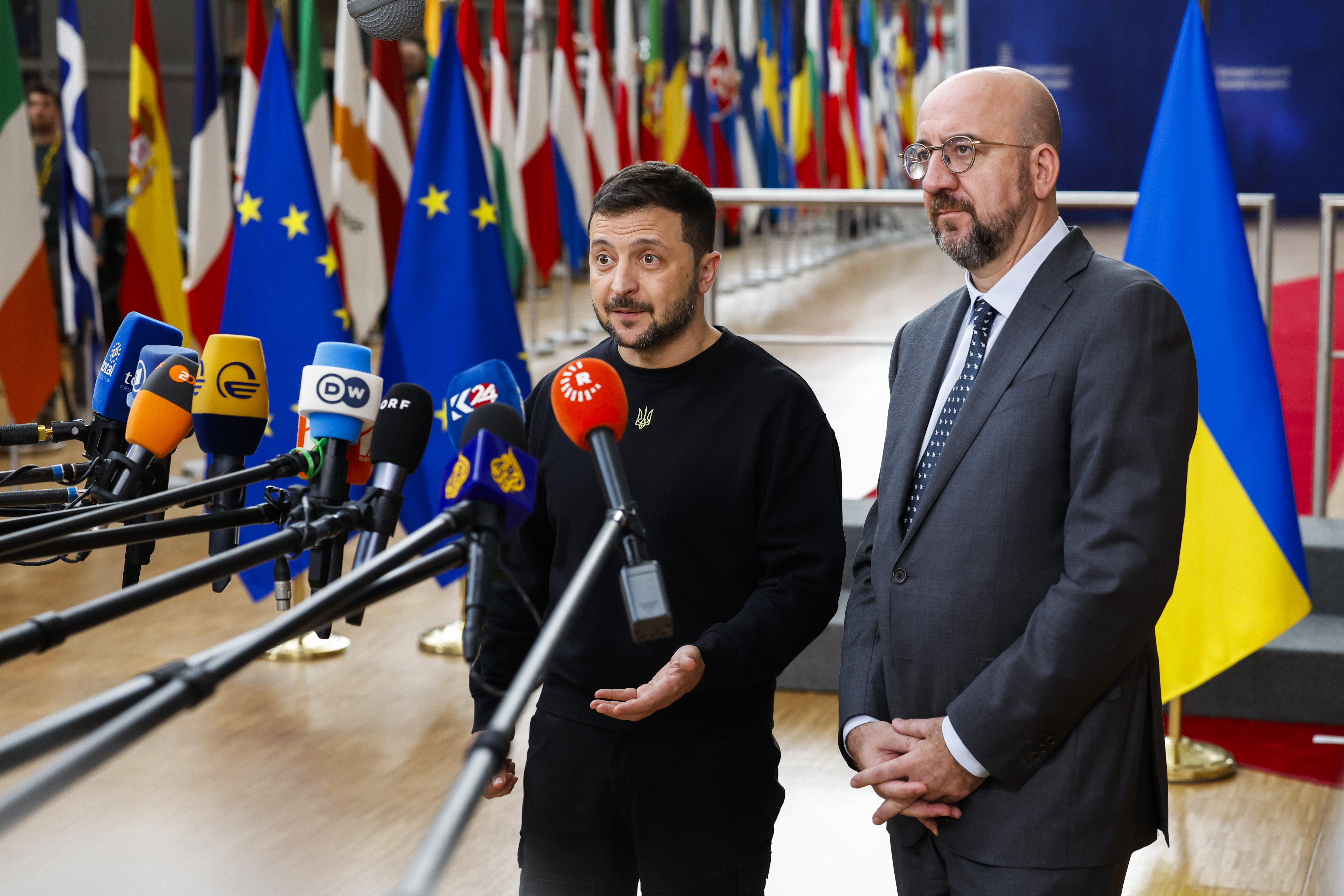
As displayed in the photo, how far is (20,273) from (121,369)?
423cm

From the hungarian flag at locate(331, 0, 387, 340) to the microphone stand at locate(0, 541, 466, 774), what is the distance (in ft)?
16.6

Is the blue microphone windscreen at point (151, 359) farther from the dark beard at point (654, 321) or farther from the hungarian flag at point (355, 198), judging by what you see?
the hungarian flag at point (355, 198)

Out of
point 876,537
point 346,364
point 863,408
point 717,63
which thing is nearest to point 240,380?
point 346,364

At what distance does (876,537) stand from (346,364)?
2.18 feet

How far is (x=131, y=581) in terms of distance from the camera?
4.17 feet

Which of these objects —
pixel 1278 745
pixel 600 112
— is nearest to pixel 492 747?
pixel 1278 745

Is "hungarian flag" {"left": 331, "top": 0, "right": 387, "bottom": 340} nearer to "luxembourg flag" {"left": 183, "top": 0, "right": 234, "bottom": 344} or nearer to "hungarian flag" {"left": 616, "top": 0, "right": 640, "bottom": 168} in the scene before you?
"luxembourg flag" {"left": 183, "top": 0, "right": 234, "bottom": 344}

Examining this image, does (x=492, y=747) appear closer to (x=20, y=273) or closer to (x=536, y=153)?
(x=20, y=273)

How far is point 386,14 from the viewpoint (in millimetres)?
1773

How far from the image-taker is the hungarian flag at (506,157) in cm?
655

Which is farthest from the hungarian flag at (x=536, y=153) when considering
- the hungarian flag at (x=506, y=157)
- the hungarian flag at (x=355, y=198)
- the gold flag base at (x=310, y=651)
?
the gold flag base at (x=310, y=651)

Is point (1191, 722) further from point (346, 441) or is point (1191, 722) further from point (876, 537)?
point (346, 441)

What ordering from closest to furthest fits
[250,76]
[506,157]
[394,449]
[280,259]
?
[394,449] < [280,259] < [250,76] < [506,157]

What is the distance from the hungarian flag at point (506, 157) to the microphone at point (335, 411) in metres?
5.27
